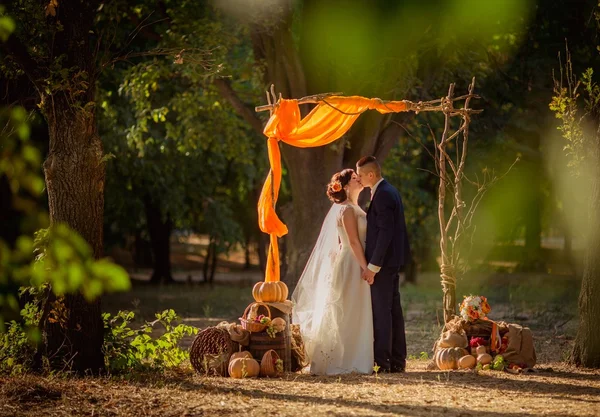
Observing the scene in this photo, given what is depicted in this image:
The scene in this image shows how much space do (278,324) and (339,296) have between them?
839 mm

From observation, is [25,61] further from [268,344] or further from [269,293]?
[268,344]

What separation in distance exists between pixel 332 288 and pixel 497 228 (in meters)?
23.9

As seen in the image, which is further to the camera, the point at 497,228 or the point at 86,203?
the point at 497,228

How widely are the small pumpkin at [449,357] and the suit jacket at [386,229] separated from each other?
1.10 m

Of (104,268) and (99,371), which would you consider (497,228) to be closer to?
(99,371)

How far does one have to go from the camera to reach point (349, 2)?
1672 centimetres

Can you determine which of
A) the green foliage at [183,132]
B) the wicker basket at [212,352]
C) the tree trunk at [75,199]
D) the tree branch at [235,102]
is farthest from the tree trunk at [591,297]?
the tree branch at [235,102]

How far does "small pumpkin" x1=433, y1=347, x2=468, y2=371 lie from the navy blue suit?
1.39 feet

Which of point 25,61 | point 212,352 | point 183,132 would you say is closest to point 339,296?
point 212,352

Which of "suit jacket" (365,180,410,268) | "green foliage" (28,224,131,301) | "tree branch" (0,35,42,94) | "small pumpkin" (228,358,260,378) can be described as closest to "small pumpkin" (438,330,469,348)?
"suit jacket" (365,180,410,268)

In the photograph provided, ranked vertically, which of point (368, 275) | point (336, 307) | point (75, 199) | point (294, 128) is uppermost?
point (294, 128)

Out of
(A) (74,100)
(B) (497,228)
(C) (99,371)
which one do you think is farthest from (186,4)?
(B) (497,228)

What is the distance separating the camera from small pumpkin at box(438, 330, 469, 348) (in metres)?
10.5

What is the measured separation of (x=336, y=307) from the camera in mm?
10336
